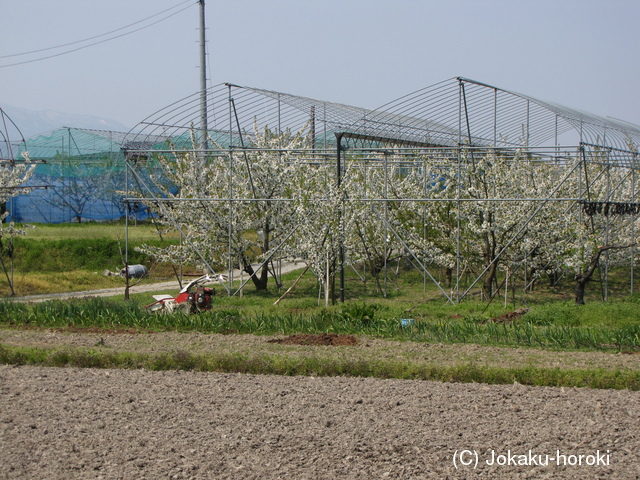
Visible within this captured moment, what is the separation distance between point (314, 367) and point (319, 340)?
75.1 inches

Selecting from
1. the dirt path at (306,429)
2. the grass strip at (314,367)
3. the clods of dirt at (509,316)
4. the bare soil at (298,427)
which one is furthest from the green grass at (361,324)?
the dirt path at (306,429)

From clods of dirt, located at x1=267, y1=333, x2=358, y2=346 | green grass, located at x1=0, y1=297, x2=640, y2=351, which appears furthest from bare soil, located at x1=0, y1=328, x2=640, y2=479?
clods of dirt, located at x1=267, y1=333, x2=358, y2=346

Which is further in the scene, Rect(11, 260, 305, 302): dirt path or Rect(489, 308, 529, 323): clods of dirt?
Rect(11, 260, 305, 302): dirt path

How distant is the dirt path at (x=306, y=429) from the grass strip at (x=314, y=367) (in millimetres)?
405

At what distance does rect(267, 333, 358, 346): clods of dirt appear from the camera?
32.4 ft

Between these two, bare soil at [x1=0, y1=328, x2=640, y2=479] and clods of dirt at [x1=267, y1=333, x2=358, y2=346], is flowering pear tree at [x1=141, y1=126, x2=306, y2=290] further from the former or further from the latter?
bare soil at [x1=0, y1=328, x2=640, y2=479]

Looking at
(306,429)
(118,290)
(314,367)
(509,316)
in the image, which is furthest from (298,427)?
(118,290)

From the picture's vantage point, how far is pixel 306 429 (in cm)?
582

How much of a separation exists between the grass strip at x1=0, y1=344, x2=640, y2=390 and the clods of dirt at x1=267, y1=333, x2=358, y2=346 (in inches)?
44.0

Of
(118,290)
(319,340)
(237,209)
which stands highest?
(237,209)

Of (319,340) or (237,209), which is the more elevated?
(237,209)

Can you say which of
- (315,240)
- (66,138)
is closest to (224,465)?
(315,240)

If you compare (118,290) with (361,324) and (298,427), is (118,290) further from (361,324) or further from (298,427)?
(298,427)

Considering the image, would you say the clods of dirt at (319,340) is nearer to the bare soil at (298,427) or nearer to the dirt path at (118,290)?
the bare soil at (298,427)
